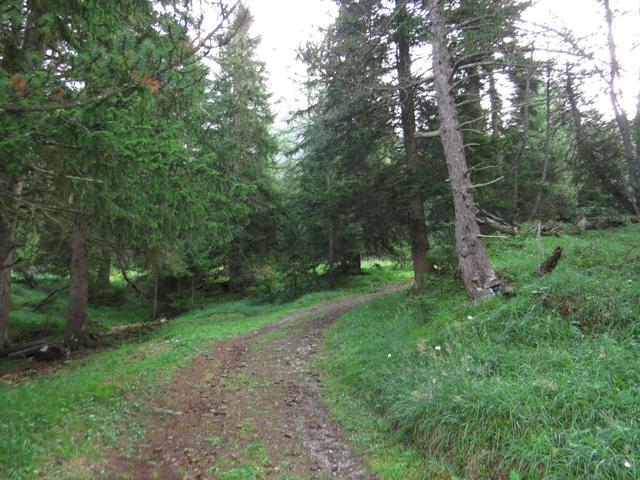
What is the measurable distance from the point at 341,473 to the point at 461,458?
124cm

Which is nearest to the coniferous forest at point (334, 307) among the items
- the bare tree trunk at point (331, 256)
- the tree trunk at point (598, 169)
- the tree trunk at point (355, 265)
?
the tree trunk at point (598, 169)

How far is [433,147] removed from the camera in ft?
40.3

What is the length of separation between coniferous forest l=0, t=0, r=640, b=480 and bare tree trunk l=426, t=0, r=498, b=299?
4 centimetres

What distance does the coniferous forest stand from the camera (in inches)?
165

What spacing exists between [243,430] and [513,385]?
340cm

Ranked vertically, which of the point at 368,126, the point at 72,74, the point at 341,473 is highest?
the point at 368,126

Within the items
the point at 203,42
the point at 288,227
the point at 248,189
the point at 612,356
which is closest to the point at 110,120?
the point at 203,42

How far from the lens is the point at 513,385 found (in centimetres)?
436

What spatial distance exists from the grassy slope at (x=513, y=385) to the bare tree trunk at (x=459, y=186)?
0.54 m

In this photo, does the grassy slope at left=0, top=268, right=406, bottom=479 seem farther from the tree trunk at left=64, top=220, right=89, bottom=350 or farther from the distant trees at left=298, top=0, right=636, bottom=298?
the distant trees at left=298, top=0, right=636, bottom=298

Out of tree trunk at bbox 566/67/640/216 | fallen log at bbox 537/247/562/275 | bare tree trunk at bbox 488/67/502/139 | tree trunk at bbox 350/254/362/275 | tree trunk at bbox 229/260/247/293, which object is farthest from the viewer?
tree trunk at bbox 350/254/362/275

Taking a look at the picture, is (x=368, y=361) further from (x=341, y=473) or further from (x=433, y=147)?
(x=433, y=147)

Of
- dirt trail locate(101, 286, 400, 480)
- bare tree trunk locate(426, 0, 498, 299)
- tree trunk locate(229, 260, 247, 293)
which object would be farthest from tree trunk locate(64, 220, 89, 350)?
bare tree trunk locate(426, 0, 498, 299)

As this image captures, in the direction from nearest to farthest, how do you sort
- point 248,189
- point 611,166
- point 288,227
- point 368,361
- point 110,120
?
point 110,120
point 248,189
point 368,361
point 611,166
point 288,227
